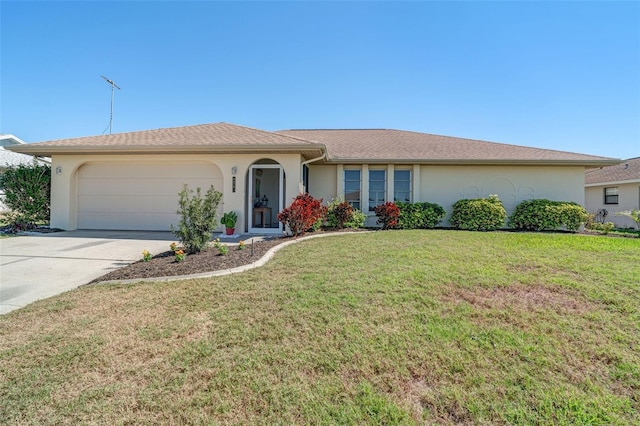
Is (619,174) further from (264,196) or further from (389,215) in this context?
(264,196)

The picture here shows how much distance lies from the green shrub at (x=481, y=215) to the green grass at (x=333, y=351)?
6309 millimetres

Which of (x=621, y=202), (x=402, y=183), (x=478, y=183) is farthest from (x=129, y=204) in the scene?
(x=621, y=202)

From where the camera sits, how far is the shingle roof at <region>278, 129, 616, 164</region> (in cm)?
1161

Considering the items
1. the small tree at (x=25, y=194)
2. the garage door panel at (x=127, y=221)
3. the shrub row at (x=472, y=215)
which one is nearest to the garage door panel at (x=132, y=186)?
the garage door panel at (x=127, y=221)

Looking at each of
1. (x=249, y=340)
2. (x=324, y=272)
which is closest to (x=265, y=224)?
(x=324, y=272)

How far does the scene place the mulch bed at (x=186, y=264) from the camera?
5195 mm

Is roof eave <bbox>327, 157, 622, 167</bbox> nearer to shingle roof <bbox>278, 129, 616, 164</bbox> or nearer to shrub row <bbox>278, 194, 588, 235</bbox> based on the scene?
shingle roof <bbox>278, 129, 616, 164</bbox>

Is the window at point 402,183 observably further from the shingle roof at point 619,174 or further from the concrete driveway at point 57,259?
the shingle roof at point 619,174

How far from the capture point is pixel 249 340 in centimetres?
304

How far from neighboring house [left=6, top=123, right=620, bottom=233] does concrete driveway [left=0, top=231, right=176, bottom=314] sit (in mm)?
1820

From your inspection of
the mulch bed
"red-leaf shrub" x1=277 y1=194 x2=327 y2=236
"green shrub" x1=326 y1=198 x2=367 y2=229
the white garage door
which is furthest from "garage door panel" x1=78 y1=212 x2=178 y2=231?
"green shrub" x1=326 y1=198 x2=367 y2=229

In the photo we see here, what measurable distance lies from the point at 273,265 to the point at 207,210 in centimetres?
236

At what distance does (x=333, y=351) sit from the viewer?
2871 millimetres

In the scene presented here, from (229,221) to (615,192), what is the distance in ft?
75.6
